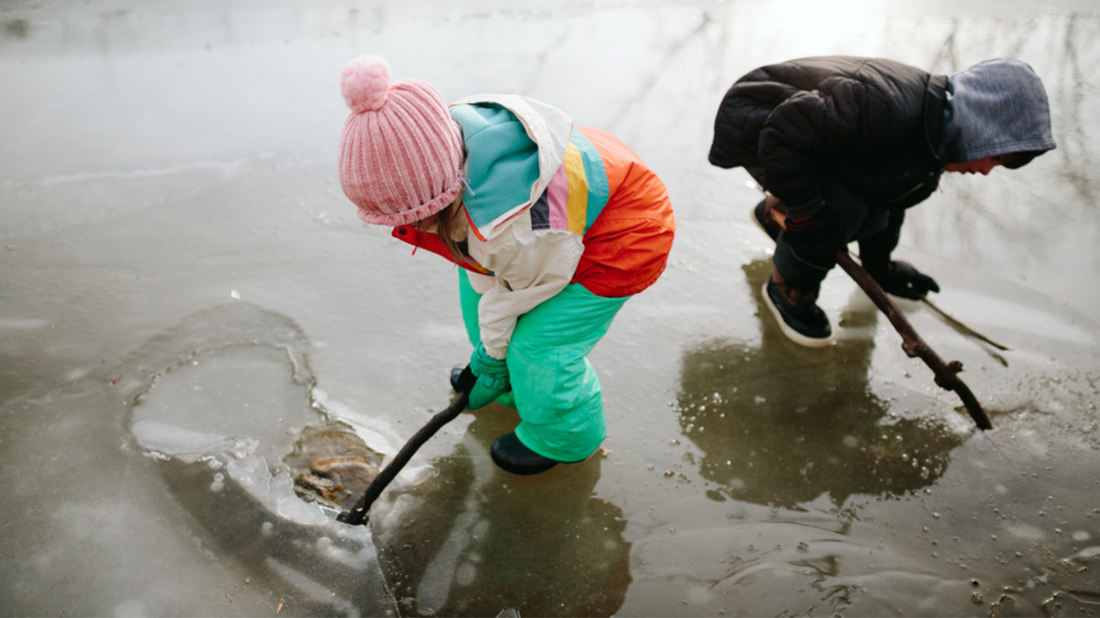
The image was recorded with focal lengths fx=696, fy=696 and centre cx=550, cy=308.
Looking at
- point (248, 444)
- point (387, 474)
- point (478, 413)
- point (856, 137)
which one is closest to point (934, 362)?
point (856, 137)

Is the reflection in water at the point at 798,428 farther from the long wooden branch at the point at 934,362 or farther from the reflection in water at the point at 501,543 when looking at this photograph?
the reflection in water at the point at 501,543

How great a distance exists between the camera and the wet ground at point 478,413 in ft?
5.16

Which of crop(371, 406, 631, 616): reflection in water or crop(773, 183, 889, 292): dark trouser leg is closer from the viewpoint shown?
crop(371, 406, 631, 616): reflection in water

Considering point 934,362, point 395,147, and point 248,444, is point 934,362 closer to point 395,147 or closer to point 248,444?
point 395,147

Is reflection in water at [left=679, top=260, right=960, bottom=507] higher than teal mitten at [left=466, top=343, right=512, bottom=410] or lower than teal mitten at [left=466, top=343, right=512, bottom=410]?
lower

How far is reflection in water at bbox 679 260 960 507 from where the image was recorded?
1.82 meters

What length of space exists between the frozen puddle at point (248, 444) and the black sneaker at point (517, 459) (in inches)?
14.6

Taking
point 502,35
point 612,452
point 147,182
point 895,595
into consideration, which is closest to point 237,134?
point 147,182

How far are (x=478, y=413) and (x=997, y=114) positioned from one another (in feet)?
5.12

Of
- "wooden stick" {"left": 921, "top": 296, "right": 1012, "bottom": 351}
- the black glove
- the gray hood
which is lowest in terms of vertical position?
"wooden stick" {"left": 921, "top": 296, "right": 1012, "bottom": 351}

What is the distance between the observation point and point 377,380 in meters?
2.06

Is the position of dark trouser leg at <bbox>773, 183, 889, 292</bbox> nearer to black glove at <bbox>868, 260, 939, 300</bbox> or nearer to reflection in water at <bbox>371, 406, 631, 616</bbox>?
black glove at <bbox>868, 260, 939, 300</bbox>

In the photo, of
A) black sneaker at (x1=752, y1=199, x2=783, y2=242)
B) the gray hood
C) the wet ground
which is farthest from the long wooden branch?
black sneaker at (x1=752, y1=199, x2=783, y2=242)

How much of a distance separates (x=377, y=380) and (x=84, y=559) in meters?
0.81
